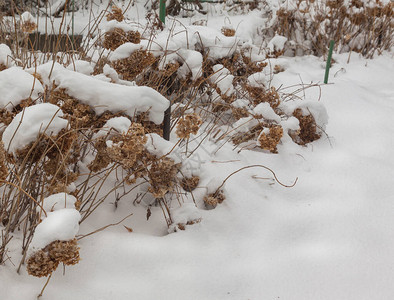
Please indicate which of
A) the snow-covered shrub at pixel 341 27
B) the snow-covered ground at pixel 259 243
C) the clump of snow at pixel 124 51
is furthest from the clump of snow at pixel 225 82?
the snow-covered shrub at pixel 341 27

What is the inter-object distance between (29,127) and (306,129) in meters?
1.68

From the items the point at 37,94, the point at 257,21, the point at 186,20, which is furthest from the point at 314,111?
the point at 186,20

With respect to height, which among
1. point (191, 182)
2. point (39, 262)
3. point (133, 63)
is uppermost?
point (133, 63)

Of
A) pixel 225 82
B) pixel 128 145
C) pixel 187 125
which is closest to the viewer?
pixel 128 145

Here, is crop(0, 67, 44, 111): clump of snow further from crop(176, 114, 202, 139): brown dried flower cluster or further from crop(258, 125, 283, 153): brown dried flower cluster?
crop(258, 125, 283, 153): brown dried flower cluster

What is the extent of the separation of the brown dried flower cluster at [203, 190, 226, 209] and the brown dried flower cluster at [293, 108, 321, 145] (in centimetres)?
86

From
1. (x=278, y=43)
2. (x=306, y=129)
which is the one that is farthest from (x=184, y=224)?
(x=278, y=43)

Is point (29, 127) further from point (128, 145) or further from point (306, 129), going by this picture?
point (306, 129)

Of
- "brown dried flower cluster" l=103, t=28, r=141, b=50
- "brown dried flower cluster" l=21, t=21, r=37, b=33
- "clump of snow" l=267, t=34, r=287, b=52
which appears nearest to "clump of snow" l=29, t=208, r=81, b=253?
"brown dried flower cluster" l=103, t=28, r=141, b=50

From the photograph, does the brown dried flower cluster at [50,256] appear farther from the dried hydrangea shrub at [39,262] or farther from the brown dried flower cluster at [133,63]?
the brown dried flower cluster at [133,63]

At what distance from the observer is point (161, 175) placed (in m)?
1.39

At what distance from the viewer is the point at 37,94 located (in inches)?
47.6

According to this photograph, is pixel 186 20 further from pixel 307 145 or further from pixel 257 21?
pixel 307 145

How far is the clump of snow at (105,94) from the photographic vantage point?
1.28m
